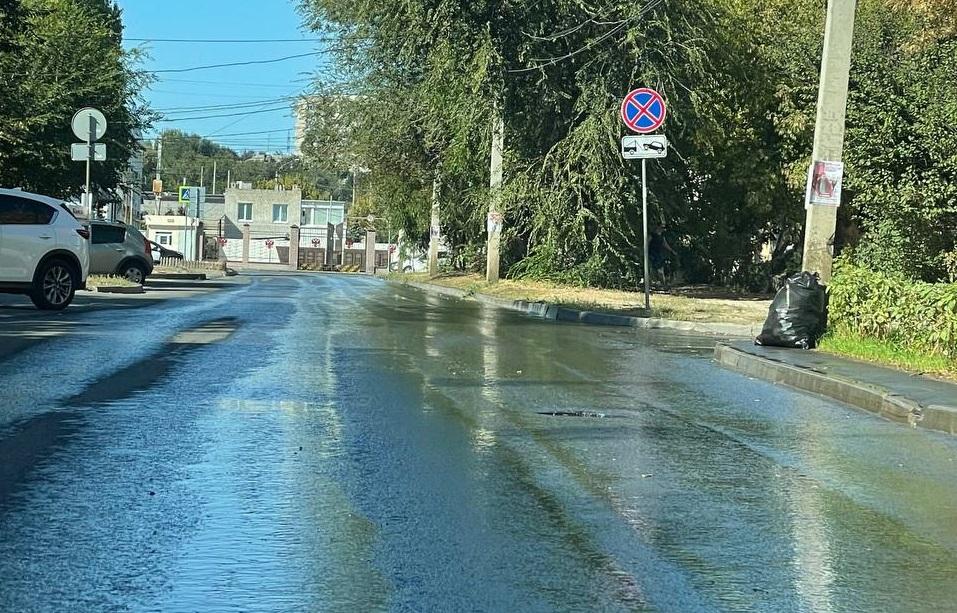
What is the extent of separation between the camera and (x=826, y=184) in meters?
15.2

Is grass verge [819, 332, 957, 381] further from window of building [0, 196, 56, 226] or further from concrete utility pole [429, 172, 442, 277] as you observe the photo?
concrete utility pole [429, 172, 442, 277]

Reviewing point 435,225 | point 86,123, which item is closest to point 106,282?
point 86,123

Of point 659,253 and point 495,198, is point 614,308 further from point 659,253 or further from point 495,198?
point 659,253

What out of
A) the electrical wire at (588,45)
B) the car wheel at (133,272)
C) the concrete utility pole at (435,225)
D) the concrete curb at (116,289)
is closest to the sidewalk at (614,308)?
the electrical wire at (588,45)

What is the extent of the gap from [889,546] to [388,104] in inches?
1336

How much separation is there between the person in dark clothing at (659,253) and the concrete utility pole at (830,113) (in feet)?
73.9

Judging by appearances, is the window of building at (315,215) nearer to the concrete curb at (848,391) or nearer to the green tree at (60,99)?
the green tree at (60,99)

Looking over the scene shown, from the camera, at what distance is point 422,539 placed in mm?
5566

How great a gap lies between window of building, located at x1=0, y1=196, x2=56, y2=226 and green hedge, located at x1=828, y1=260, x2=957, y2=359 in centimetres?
1156

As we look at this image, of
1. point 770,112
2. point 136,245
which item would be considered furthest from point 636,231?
Answer: point 136,245

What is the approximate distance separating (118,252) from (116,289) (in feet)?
14.6

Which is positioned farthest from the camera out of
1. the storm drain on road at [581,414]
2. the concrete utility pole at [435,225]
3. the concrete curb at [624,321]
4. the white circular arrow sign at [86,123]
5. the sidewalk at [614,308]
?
the concrete utility pole at [435,225]

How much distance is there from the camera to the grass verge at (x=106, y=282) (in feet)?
83.3

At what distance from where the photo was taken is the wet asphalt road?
4.89 meters
